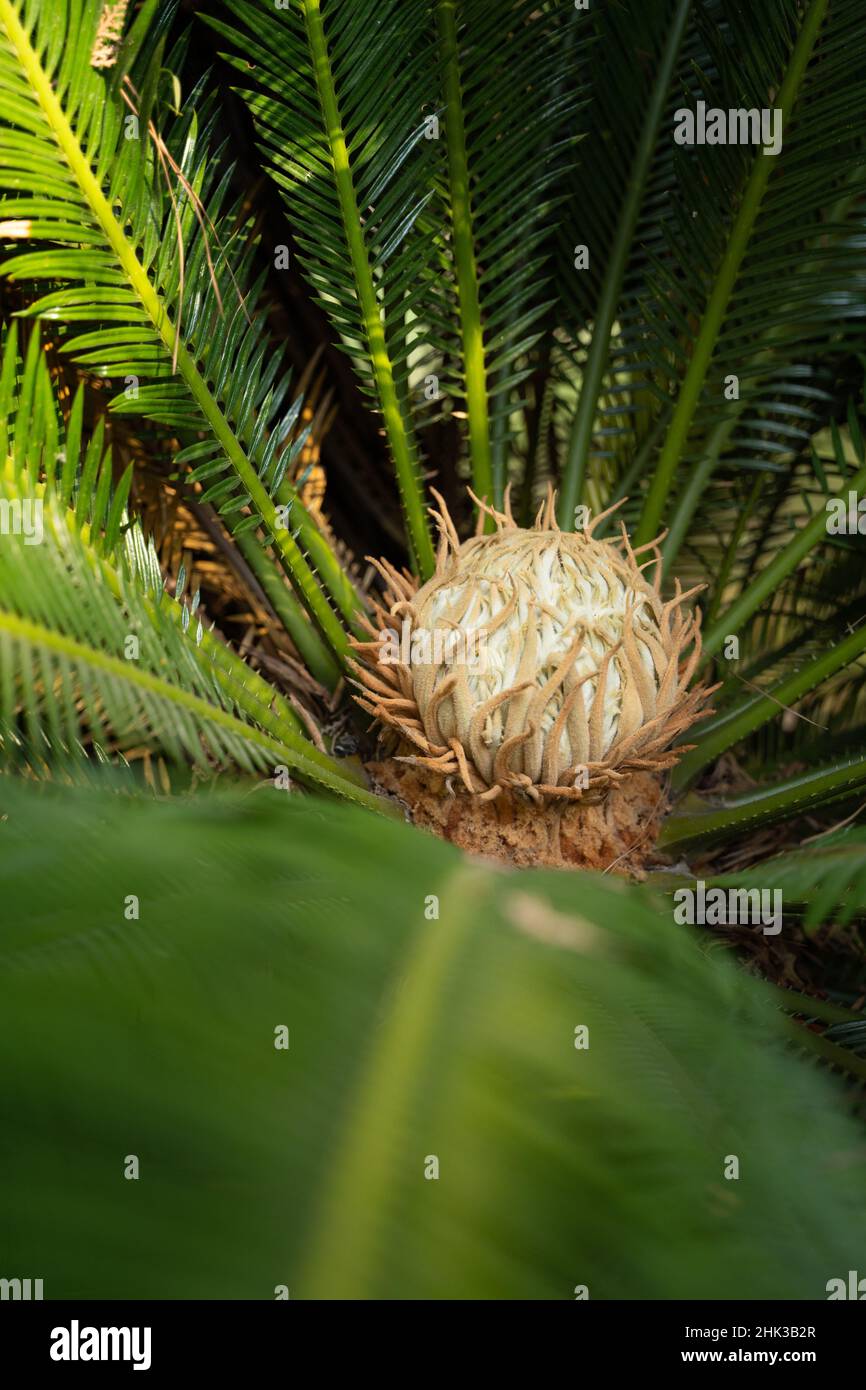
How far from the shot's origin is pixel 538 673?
1.19 meters

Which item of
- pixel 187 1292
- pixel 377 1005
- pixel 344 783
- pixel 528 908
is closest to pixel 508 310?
pixel 344 783

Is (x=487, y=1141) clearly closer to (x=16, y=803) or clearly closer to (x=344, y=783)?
(x=16, y=803)

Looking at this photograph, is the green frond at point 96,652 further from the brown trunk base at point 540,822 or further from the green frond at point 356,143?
the green frond at point 356,143

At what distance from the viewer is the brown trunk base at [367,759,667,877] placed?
1.25 meters

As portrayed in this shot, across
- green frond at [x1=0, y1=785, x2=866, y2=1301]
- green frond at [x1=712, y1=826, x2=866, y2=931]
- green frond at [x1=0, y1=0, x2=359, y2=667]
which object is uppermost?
green frond at [x1=0, y1=0, x2=359, y2=667]

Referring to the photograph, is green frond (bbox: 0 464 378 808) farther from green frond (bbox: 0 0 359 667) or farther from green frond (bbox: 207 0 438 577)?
green frond (bbox: 207 0 438 577)

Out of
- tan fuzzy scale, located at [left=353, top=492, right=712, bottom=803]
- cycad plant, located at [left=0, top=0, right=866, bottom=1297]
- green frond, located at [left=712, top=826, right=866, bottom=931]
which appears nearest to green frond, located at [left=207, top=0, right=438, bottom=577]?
cycad plant, located at [left=0, top=0, right=866, bottom=1297]

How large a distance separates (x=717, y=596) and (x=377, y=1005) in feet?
4.36

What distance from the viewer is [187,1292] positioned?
0.42 meters

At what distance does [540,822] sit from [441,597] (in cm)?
30

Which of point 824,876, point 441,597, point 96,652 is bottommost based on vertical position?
point 824,876

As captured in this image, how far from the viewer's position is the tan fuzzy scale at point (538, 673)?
118 centimetres

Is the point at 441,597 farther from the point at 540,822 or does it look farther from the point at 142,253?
the point at 142,253

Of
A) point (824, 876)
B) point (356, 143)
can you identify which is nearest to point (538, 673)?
point (824, 876)
